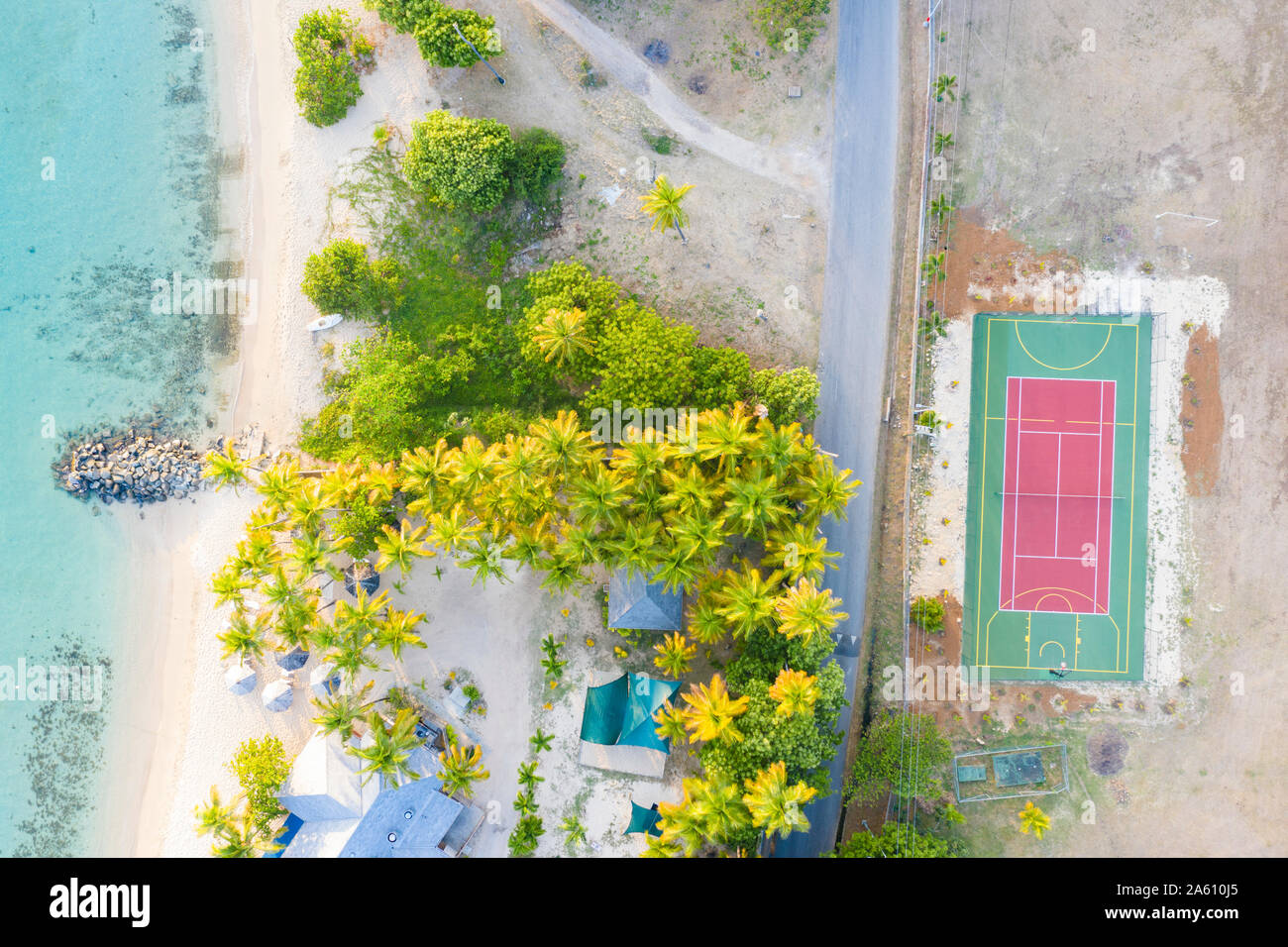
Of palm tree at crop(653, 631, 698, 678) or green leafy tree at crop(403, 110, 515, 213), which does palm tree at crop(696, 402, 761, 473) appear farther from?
green leafy tree at crop(403, 110, 515, 213)

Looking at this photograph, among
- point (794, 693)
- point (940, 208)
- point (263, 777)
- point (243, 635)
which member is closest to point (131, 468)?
point (243, 635)

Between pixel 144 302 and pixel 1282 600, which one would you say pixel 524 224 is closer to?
pixel 144 302

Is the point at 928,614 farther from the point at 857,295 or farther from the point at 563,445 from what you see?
the point at 563,445

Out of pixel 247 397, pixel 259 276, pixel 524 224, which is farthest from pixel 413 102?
pixel 247 397

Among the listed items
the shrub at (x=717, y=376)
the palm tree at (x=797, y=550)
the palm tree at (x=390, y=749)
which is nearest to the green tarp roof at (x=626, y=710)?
the palm tree at (x=390, y=749)

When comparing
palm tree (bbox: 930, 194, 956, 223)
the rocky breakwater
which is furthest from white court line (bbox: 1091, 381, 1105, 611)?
the rocky breakwater

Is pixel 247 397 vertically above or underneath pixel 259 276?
underneath

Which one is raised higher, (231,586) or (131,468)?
(131,468)
